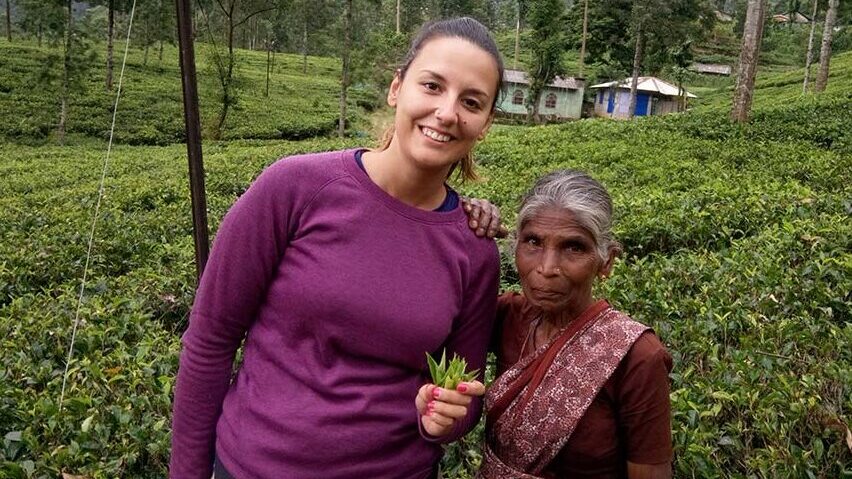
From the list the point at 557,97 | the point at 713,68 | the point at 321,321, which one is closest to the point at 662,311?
the point at 321,321

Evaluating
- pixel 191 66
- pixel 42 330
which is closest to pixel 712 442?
pixel 191 66

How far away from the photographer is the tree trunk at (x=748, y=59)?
12.1m

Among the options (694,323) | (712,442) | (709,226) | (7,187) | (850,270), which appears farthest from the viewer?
(7,187)

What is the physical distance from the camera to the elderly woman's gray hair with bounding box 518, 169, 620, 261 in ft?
5.16

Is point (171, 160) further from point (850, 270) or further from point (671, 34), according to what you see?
point (671, 34)

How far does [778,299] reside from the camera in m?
3.51

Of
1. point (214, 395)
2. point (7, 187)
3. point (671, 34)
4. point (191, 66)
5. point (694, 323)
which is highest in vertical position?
point (671, 34)

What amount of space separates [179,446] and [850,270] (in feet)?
11.6

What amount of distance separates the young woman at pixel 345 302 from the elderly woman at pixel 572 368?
18 cm

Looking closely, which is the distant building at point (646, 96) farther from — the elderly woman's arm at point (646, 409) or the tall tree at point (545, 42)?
the elderly woman's arm at point (646, 409)

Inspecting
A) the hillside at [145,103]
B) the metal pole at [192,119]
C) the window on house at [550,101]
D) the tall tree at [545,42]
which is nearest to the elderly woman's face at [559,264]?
the metal pole at [192,119]

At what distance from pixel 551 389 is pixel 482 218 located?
0.41 metres

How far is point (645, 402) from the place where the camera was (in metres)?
1.41

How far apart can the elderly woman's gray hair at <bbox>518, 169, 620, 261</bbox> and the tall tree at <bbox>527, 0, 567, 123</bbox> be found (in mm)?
31476
